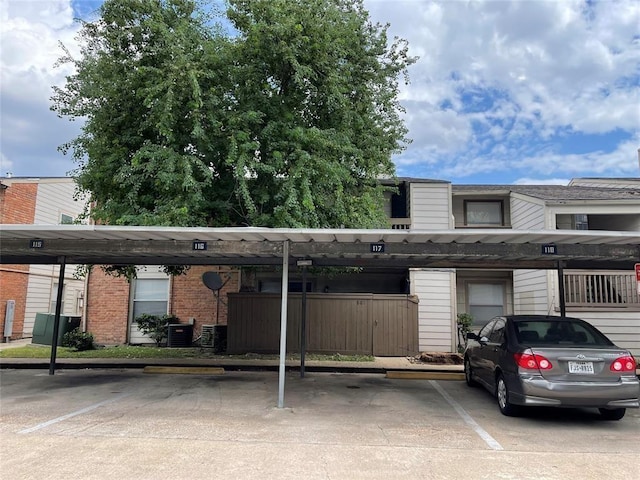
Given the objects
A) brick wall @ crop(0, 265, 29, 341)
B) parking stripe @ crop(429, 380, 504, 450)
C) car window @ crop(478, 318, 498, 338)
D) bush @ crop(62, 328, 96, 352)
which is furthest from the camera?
brick wall @ crop(0, 265, 29, 341)

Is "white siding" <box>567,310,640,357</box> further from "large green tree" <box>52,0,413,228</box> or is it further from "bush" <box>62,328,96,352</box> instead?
"bush" <box>62,328,96,352</box>

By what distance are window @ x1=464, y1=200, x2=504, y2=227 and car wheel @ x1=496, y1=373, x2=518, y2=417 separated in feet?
34.4

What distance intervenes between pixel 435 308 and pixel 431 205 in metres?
3.34

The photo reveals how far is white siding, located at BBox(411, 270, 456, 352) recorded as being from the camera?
15.2 meters

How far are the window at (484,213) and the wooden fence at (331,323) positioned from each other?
464cm

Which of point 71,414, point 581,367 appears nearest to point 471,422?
point 581,367

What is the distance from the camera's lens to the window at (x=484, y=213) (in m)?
17.6

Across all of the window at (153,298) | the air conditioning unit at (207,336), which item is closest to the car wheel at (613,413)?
the air conditioning unit at (207,336)

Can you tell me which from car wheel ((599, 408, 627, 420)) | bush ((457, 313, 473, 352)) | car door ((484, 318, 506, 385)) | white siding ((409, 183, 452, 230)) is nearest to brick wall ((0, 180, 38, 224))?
white siding ((409, 183, 452, 230))

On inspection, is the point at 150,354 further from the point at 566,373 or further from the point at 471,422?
the point at 566,373

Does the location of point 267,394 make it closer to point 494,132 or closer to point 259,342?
point 259,342

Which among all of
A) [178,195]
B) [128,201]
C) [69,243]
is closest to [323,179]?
[178,195]

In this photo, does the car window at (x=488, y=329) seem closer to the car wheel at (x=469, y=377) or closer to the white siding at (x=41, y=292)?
the car wheel at (x=469, y=377)

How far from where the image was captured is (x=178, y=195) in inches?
416
